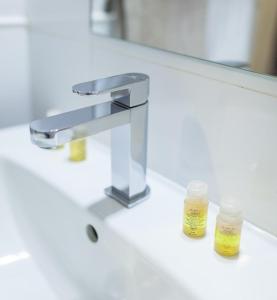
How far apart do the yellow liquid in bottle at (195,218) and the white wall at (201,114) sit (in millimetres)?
74

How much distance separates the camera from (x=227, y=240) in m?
0.60

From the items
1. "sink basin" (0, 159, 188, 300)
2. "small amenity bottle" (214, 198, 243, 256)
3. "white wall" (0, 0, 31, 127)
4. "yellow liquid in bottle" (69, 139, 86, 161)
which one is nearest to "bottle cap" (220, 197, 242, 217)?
"small amenity bottle" (214, 198, 243, 256)

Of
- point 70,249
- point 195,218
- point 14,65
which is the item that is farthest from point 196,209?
point 14,65

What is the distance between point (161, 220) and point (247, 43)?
31 centimetres

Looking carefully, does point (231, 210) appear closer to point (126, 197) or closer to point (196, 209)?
point (196, 209)

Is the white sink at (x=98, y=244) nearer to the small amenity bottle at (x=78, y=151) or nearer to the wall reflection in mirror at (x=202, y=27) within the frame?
the small amenity bottle at (x=78, y=151)

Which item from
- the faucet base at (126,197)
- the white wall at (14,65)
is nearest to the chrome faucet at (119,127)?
the faucet base at (126,197)

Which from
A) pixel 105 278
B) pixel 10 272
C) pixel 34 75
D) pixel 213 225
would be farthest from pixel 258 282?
pixel 34 75

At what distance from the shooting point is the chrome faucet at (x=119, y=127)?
57 cm

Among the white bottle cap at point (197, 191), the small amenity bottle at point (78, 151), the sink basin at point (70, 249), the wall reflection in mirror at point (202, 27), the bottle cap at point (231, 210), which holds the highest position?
the wall reflection in mirror at point (202, 27)

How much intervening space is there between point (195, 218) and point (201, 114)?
17 centimetres

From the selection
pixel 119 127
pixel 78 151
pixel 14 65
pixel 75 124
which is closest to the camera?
pixel 75 124

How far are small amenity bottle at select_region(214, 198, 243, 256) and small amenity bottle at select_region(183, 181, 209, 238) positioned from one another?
0.04 meters

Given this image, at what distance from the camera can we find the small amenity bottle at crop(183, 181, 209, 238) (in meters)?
0.63
